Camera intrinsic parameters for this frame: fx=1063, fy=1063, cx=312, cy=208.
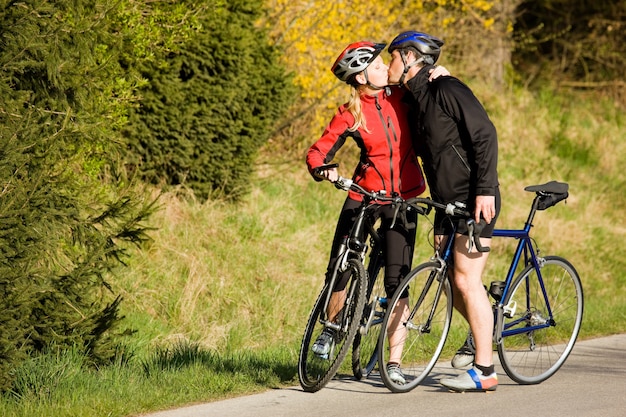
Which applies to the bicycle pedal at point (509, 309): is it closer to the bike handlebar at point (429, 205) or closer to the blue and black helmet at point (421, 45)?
the bike handlebar at point (429, 205)

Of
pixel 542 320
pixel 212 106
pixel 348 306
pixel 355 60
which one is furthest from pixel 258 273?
pixel 355 60

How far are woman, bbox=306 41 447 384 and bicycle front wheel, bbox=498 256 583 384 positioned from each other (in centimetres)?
76

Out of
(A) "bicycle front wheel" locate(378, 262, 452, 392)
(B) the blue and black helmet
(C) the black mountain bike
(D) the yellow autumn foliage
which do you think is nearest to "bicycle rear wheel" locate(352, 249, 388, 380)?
(C) the black mountain bike

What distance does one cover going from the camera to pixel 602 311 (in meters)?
10.1

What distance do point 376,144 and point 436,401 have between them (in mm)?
1507

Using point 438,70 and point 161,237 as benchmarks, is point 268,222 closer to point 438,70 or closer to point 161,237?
point 161,237

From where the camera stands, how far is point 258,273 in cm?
1046

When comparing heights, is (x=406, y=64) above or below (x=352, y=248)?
above

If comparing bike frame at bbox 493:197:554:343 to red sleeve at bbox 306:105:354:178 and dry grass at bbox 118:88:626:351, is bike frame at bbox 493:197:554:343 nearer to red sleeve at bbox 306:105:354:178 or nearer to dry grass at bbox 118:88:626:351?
red sleeve at bbox 306:105:354:178

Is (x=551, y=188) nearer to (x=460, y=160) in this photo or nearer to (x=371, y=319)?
(x=460, y=160)

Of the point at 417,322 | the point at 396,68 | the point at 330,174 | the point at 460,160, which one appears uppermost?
the point at 396,68

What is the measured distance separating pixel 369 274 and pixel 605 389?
1557 millimetres

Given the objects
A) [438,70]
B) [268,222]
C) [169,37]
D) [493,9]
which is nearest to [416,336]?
[438,70]

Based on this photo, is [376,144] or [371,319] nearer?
[371,319]
